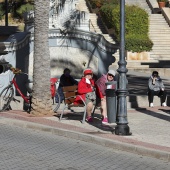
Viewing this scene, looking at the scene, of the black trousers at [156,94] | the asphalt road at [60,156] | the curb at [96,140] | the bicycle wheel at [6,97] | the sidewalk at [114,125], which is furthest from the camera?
the black trousers at [156,94]

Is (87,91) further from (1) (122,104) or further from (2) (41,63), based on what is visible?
(1) (122,104)

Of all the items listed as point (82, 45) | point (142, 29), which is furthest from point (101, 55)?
point (142, 29)

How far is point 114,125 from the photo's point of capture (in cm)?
1664

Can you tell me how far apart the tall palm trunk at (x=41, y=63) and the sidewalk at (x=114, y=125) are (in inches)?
13.6

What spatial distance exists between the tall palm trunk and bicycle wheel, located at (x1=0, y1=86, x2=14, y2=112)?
825 millimetres

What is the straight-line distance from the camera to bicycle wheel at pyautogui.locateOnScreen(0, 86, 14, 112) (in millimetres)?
18844

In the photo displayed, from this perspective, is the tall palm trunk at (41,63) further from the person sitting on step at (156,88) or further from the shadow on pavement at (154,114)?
the person sitting on step at (156,88)

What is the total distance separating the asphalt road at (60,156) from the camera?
12.3 metres

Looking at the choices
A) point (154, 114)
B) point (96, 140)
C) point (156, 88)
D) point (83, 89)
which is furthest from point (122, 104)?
point (156, 88)

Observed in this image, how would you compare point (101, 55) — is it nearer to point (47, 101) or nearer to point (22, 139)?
point (47, 101)

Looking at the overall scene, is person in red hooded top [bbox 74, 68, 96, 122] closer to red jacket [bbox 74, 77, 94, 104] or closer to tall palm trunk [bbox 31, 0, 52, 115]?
red jacket [bbox 74, 77, 94, 104]

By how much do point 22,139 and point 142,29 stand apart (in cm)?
3068

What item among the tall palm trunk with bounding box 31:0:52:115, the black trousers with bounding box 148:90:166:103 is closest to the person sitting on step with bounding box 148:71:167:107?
the black trousers with bounding box 148:90:166:103

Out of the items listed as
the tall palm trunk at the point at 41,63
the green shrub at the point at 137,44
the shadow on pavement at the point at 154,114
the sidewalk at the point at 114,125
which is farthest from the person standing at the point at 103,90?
the green shrub at the point at 137,44
